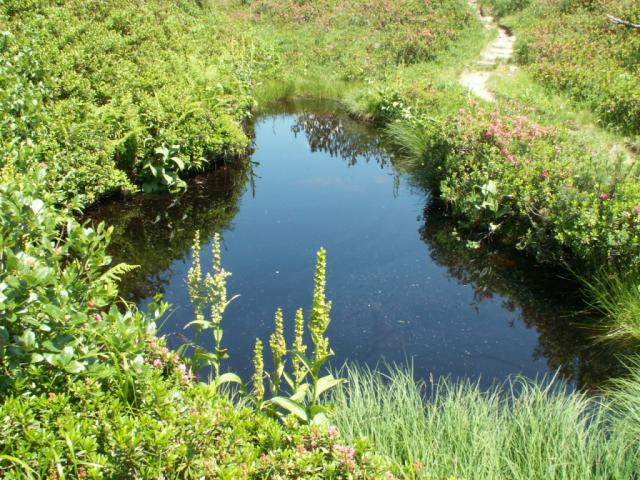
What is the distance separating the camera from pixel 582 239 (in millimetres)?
7570

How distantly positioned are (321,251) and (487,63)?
18.1m

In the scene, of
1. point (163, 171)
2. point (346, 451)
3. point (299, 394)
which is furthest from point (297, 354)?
point (163, 171)

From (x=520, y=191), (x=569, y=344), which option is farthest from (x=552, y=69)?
(x=569, y=344)

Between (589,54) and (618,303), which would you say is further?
(589,54)

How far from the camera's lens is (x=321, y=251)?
3625 mm

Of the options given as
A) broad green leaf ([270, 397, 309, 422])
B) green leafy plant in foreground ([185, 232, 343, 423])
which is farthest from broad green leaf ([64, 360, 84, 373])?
broad green leaf ([270, 397, 309, 422])

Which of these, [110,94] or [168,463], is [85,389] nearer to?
[168,463]

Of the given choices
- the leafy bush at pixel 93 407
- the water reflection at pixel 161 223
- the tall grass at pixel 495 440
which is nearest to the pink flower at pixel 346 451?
the leafy bush at pixel 93 407

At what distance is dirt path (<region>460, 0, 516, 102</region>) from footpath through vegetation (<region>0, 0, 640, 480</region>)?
0.26 meters

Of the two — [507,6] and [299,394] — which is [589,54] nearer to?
[507,6]

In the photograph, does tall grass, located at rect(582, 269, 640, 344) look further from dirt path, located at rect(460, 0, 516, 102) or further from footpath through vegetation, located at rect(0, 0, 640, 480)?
dirt path, located at rect(460, 0, 516, 102)

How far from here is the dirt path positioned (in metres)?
16.7

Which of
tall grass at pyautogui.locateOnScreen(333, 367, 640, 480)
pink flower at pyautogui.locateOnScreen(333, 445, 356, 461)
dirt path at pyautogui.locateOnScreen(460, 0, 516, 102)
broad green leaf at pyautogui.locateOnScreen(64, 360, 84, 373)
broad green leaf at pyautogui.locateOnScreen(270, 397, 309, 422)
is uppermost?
dirt path at pyautogui.locateOnScreen(460, 0, 516, 102)

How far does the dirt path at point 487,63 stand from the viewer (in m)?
16.7
